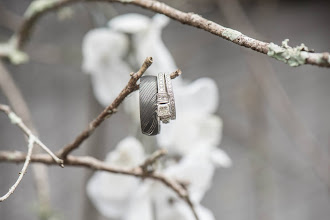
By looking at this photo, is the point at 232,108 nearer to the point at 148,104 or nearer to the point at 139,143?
the point at 139,143

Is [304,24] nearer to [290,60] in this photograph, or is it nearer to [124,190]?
[124,190]

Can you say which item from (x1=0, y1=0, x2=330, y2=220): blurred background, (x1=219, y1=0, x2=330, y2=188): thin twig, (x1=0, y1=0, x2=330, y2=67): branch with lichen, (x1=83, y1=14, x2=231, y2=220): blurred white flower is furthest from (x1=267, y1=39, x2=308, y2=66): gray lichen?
(x1=0, y1=0, x2=330, y2=220): blurred background

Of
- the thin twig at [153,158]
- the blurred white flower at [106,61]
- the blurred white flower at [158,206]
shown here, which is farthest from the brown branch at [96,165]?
the blurred white flower at [106,61]

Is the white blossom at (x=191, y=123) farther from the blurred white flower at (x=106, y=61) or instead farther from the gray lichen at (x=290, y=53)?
the gray lichen at (x=290, y=53)

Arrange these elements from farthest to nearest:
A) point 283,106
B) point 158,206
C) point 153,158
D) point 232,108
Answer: point 232,108, point 283,106, point 158,206, point 153,158

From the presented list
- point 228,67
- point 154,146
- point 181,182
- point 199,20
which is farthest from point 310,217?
point 199,20

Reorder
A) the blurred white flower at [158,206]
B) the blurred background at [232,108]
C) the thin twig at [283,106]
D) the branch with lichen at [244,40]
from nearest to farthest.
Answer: the branch with lichen at [244,40] < the blurred white flower at [158,206] < the thin twig at [283,106] < the blurred background at [232,108]

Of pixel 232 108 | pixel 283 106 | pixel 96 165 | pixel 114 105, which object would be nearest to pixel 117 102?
pixel 114 105
